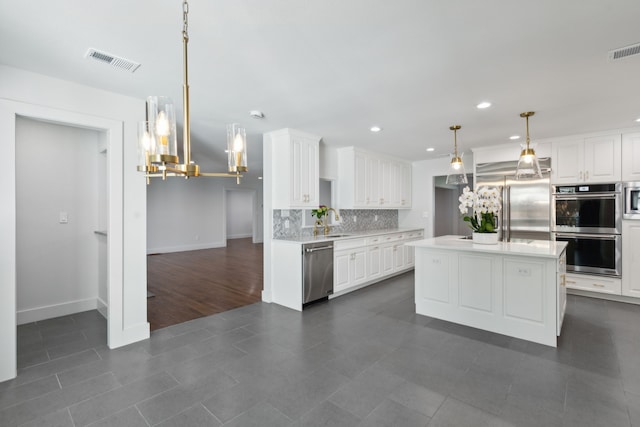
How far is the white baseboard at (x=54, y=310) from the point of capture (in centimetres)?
350

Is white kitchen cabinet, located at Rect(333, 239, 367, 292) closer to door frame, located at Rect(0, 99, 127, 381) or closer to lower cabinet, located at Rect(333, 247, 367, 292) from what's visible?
lower cabinet, located at Rect(333, 247, 367, 292)

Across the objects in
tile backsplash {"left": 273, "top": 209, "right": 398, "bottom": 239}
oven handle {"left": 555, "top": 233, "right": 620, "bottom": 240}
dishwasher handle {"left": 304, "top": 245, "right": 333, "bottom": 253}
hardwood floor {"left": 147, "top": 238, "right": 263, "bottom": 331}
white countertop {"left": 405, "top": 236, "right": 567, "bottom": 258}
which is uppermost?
tile backsplash {"left": 273, "top": 209, "right": 398, "bottom": 239}

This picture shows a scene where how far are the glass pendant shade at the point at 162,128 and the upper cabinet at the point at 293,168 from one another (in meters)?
2.82

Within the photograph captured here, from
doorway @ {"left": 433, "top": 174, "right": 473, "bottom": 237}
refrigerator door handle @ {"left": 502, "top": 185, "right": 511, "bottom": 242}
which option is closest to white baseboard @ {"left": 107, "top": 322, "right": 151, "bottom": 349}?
refrigerator door handle @ {"left": 502, "top": 185, "right": 511, "bottom": 242}

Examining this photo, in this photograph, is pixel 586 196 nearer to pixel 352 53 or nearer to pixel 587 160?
pixel 587 160

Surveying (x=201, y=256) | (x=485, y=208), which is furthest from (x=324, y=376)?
(x=201, y=256)

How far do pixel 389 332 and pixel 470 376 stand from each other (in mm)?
957

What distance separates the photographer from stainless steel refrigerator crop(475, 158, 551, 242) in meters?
4.74

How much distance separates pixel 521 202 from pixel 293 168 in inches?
147

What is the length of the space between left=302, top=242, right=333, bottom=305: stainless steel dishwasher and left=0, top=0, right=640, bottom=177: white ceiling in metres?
1.75

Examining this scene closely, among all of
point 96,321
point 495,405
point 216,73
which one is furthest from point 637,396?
point 96,321

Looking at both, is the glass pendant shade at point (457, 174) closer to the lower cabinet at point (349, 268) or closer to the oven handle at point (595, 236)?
the lower cabinet at point (349, 268)

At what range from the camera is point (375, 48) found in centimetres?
213

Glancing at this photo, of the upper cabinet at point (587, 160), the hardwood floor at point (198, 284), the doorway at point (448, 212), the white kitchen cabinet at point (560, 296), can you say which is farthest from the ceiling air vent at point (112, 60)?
the doorway at point (448, 212)
